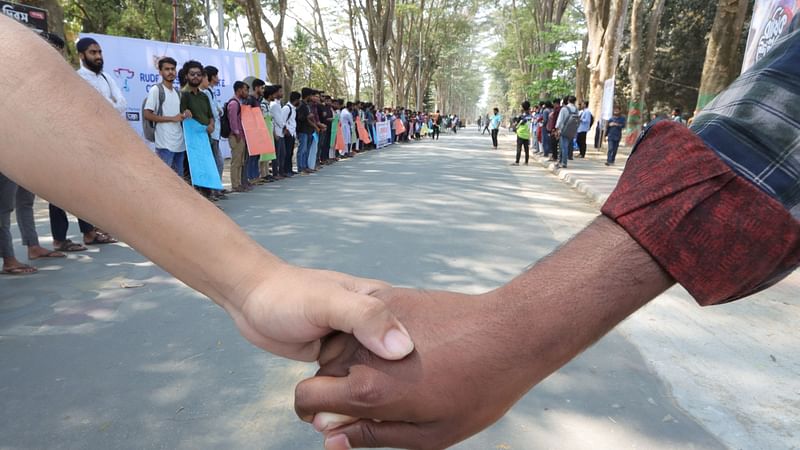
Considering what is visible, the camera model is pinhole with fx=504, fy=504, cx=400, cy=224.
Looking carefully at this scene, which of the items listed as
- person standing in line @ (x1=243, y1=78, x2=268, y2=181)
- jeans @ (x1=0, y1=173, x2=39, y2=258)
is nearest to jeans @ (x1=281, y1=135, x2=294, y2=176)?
person standing in line @ (x1=243, y1=78, x2=268, y2=181)

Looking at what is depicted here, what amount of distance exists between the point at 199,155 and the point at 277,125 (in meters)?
3.01

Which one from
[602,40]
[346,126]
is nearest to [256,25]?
[346,126]

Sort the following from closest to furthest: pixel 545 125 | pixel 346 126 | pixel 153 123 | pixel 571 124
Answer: pixel 153 123
pixel 571 124
pixel 545 125
pixel 346 126

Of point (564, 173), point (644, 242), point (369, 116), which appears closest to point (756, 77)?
point (644, 242)

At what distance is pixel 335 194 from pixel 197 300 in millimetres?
4430

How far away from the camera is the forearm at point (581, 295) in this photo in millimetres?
887

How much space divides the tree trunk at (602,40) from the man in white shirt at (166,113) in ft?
39.0

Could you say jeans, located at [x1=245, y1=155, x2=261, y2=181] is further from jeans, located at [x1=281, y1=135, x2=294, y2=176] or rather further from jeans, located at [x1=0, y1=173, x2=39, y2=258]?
jeans, located at [x1=0, y1=173, x2=39, y2=258]

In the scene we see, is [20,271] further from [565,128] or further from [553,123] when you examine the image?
[553,123]

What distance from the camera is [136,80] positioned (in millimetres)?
9711

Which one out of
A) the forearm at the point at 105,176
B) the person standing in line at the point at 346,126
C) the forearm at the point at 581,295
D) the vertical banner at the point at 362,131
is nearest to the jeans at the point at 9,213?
the forearm at the point at 105,176

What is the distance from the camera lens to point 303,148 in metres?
10.9

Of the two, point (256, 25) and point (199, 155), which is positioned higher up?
point (256, 25)

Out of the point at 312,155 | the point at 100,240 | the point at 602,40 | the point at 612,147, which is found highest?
the point at 602,40
